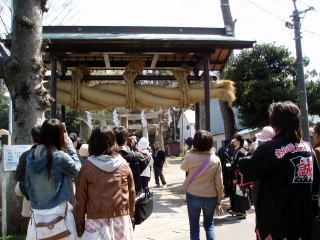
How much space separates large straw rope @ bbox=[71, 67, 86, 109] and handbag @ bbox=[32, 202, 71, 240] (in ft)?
13.5

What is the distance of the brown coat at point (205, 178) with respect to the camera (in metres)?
4.56

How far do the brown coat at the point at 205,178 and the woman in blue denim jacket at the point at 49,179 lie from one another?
1.71 m

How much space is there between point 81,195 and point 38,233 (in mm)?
493

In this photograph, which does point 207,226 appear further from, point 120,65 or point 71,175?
point 120,65

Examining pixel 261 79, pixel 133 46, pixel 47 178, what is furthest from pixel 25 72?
pixel 261 79

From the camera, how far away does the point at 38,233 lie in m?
3.25

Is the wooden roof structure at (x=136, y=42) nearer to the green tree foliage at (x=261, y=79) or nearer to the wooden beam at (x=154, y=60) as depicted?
the wooden beam at (x=154, y=60)

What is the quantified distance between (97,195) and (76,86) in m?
4.26

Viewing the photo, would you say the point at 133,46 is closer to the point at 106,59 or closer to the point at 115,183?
the point at 106,59

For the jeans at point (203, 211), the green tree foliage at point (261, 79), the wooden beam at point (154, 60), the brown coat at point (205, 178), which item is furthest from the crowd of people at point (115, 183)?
the green tree foliage at point (261, 79)

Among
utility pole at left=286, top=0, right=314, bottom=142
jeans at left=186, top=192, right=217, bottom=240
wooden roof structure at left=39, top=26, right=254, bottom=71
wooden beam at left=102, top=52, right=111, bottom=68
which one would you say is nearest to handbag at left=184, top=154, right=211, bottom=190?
jeans at left=186, top=192, right=217, bottom=240

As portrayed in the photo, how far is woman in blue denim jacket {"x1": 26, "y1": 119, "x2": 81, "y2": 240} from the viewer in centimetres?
328

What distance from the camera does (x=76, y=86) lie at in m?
7.18

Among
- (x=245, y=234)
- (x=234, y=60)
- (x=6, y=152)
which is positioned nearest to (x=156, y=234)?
(x=245, y=234)
